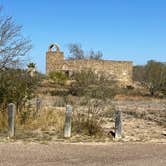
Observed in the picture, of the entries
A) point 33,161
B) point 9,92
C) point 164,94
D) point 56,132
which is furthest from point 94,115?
point 164,94

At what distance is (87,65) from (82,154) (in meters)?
39.1

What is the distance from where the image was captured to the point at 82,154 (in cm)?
985

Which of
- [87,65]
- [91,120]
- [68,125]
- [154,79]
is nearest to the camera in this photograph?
[68,125]

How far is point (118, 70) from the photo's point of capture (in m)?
51.1

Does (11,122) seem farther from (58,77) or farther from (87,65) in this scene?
(87,65)

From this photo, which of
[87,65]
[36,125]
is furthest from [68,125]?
[87,65]

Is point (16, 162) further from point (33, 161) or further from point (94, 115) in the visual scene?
point (94, 115)

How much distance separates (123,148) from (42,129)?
371 centimetres

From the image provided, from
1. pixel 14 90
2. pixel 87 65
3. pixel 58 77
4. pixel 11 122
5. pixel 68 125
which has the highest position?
pixel 87 65

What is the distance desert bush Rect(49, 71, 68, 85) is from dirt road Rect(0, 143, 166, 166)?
3485 cm

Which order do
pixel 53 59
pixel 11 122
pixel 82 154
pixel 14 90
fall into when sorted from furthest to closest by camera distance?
pixel 53 59
pixel 14 90
pixel 11 122
pixel 82 154

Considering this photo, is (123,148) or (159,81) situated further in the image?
(159,81)

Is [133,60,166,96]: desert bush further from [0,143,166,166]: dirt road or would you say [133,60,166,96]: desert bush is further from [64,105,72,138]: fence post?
[0,143,166,166]: dirt road

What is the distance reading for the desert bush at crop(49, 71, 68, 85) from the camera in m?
46.2
